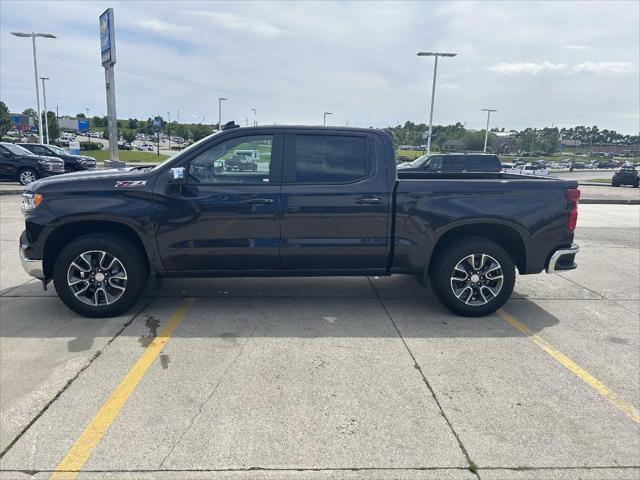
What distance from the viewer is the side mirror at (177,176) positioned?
4629 mm

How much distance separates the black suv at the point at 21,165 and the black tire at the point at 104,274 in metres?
15.5

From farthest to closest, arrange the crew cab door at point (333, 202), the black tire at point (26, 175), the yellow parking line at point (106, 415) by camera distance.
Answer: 1. the black tire at point (26, 175)
2. the crew cab door at point (333, 202)
3. the yellow parking line at point (106, 415)

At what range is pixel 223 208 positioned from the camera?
4730mm

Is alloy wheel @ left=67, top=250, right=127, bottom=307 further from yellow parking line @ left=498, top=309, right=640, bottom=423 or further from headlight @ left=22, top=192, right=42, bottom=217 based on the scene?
yellow parking line @ left=498, top=309, right=640, bottom=423

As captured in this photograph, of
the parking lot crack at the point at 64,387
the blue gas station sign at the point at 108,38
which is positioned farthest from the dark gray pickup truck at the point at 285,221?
the blue gas station sign at the point at 108,38

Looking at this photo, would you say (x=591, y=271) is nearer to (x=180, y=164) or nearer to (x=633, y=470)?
(x=633, y=470)

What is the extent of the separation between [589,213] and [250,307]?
528 inches

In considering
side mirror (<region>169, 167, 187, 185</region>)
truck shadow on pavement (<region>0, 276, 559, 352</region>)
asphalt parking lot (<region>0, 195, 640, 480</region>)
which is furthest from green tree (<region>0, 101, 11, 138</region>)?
side mirror (<region>169, 167, 187, 185</region>)

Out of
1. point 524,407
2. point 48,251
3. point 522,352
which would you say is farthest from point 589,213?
point 48,251

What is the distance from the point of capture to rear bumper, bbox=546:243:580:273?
506 cm

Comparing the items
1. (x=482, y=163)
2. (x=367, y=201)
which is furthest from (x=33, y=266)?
(x=482, y=163)

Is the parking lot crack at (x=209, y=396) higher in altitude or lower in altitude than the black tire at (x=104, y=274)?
lower

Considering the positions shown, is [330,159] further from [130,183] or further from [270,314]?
[130,183]

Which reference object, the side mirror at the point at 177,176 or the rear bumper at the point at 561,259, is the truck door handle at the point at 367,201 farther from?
the rear bumper at the point at 561,259
